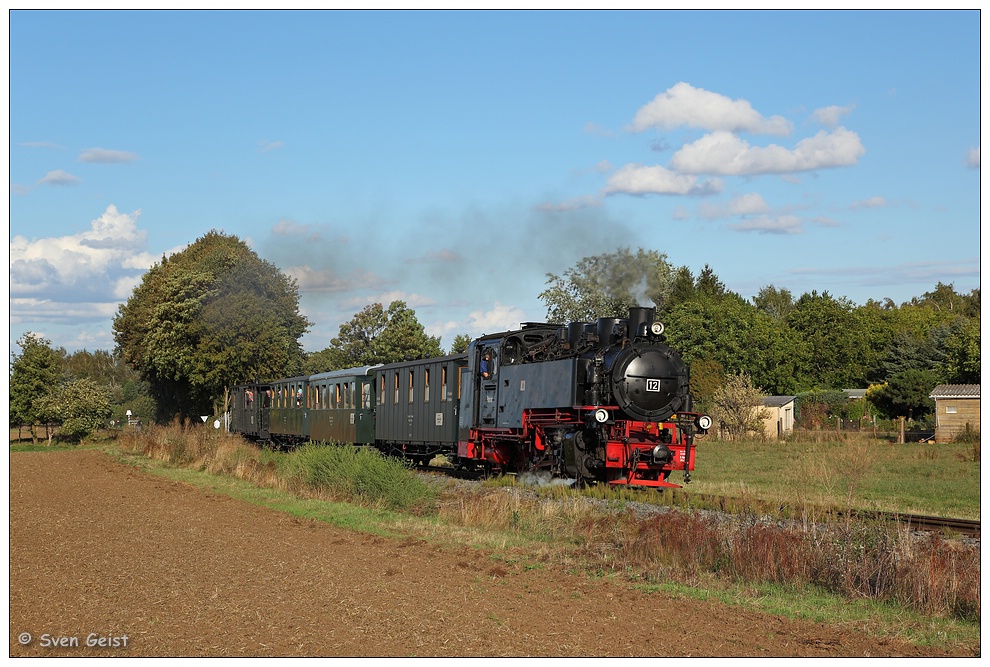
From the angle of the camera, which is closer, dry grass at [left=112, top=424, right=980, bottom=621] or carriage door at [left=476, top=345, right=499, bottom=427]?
dry grass at [left=112, top=424, right=980, bottom=621]

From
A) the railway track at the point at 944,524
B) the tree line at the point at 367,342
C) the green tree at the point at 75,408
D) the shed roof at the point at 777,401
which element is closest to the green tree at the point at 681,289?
the tree line at the point at 367,342

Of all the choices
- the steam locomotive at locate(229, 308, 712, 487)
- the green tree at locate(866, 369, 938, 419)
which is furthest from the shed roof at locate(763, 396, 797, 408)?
the steam locomotive at locate(229, 308, 712, 487)

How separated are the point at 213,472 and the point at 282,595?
20386mm

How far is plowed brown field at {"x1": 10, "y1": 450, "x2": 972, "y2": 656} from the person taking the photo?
8445 millimetres

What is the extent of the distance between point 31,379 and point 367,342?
35.3 m

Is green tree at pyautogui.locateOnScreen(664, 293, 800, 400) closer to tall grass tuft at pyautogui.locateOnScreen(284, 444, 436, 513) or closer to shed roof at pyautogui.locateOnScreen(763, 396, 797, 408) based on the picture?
shed roof at pyautogui.locateOnScreen(763, 396, 797, 408)

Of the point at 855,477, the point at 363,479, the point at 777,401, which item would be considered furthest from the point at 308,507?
the point at 777,401

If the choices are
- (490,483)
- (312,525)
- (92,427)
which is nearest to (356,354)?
(92,427)

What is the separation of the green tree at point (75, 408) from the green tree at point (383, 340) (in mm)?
26813

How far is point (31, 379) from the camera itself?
53.6 meters

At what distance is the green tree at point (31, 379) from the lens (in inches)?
2098

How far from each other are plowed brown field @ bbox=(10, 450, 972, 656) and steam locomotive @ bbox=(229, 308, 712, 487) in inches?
269

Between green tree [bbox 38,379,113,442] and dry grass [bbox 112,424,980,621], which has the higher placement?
green tree [bbox 38,379,113,442]

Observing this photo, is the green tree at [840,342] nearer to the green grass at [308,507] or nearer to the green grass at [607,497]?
the green grass at [607,497]
